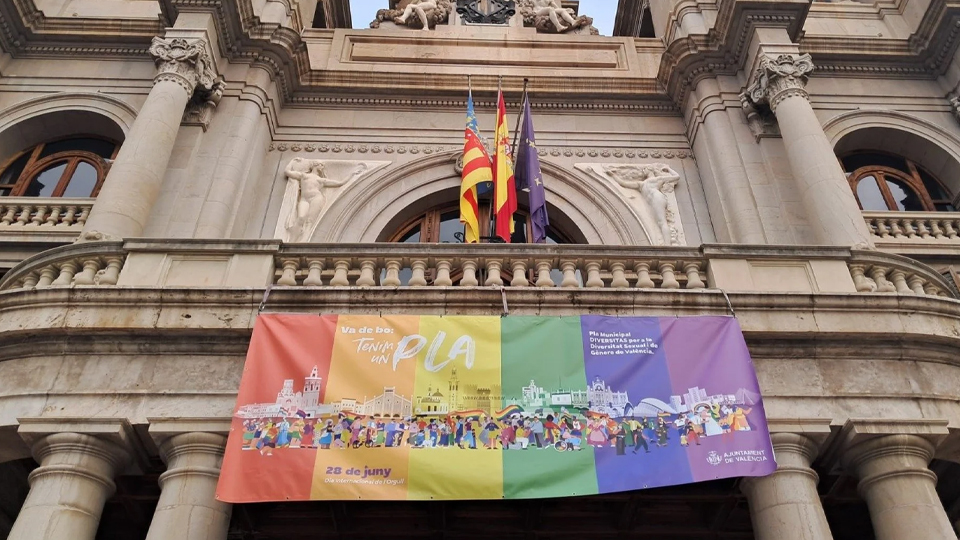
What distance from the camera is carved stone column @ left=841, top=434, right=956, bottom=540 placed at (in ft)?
23.6

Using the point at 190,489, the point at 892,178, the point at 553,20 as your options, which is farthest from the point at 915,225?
the point at 190,489

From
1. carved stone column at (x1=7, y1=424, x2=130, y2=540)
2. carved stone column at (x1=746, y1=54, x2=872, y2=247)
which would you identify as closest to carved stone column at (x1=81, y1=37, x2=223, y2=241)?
carved stone column at (x1=7, y1=424, x2=130, y2=540)

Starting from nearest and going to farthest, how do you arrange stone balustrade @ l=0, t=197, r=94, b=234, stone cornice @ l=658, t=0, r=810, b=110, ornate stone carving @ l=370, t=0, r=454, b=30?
stone balustrade @ l=0, t=197, r=94, b=234 < stone cornice @ l=658, t=0, r=810, b=110 < ornate stone carving @ l=370, t=0, r=454, b=30

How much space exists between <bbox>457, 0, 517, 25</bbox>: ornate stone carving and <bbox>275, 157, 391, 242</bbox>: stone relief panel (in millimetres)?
6285

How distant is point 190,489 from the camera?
7.43 m

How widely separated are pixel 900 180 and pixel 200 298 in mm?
13781

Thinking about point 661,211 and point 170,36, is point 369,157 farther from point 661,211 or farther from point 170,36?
point 661,211

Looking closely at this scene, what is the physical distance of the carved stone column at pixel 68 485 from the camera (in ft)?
23.4

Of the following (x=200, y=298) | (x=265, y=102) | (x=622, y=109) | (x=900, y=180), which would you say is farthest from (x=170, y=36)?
(x=900, y=180)

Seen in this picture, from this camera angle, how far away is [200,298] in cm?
863

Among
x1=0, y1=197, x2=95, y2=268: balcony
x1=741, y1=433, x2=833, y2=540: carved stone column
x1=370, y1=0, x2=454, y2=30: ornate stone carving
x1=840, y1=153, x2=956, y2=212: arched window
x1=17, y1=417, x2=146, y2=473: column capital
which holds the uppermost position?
x1=370, y1=0, x2=454, y2=30: ornate stone carving

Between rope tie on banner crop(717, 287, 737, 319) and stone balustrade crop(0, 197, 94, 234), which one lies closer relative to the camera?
rope tie on banner crop(717, 287, 737, 319)

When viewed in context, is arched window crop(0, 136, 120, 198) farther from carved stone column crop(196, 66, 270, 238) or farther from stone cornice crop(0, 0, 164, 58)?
carved stone column crop(196, 66, 270, 238)

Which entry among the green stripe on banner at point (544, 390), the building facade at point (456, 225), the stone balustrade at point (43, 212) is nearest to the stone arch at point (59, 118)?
the building facade at point (456, 225)
